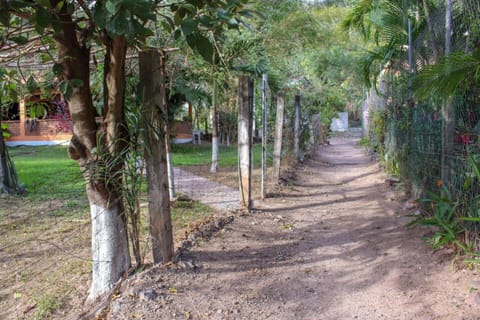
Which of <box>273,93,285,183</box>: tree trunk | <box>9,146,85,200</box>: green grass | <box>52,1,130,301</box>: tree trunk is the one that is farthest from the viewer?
<box>273,93,285,183</box>: tree trunk

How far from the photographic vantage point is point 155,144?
3781mm

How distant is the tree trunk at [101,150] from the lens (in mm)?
3512

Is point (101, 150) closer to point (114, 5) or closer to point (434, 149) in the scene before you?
point (114, 5)

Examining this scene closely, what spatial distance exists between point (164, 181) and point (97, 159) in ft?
2.03

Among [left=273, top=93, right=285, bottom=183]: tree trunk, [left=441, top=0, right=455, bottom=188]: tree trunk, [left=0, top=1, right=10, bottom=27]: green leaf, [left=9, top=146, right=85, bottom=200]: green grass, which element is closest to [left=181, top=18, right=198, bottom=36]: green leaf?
[left=0, top=1, right=10, bottom=27]: green leaf

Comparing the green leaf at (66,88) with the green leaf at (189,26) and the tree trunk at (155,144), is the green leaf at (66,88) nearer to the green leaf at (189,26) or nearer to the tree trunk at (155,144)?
the tree trunk at (155,144)

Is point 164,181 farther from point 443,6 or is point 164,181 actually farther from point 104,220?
point 443,6

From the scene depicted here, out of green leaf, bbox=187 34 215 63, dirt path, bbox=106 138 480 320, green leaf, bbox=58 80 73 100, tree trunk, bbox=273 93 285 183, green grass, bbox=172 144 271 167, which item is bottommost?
dirt path, bbox=106 138 480 320

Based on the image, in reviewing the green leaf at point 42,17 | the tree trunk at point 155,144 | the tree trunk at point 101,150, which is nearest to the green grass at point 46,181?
the tree trunk at point 101,150

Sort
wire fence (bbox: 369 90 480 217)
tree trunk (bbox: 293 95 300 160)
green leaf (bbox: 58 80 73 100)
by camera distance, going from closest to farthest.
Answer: green leaf (bbox: 58 80 73 100) → wire fence (bbox: 369 90 480 217) → tree trunk (bbox: 293 95 300 160)

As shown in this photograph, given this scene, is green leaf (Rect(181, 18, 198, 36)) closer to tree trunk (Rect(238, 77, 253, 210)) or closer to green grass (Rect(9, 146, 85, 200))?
green grass (Rect(9, 146, 85, 200))

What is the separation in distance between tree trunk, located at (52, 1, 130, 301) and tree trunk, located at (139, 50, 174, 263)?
243 mm

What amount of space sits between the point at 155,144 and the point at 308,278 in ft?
6.01

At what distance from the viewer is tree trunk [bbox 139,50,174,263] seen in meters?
3.78
